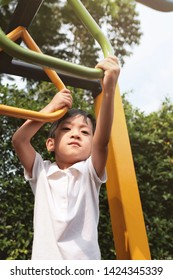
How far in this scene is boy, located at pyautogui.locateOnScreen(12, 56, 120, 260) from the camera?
795 millimetres

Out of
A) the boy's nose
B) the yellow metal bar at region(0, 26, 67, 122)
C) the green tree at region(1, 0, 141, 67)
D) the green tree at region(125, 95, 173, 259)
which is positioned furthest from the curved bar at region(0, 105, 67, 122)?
the green tree at region(1, 0, 141, 67)

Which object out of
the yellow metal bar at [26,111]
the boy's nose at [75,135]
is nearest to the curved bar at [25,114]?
the yellow metal bar at [26,111]

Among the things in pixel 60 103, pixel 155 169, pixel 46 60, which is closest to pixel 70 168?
pixel 60 103

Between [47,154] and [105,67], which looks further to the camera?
[47,154]

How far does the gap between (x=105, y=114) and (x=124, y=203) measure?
0.28 m

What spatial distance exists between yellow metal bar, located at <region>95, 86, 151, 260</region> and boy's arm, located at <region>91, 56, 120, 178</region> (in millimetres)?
144

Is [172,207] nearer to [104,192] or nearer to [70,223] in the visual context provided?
[104,192]

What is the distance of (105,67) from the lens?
0.76 m

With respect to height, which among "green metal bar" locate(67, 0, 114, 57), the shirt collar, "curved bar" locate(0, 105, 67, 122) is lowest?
the shirt collar

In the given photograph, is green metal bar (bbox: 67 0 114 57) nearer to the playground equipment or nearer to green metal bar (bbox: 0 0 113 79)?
green metal bar (bbox: 0 0 113 79)

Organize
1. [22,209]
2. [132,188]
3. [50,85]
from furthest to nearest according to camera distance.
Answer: [50,85] → [22,209] → [132,188]
